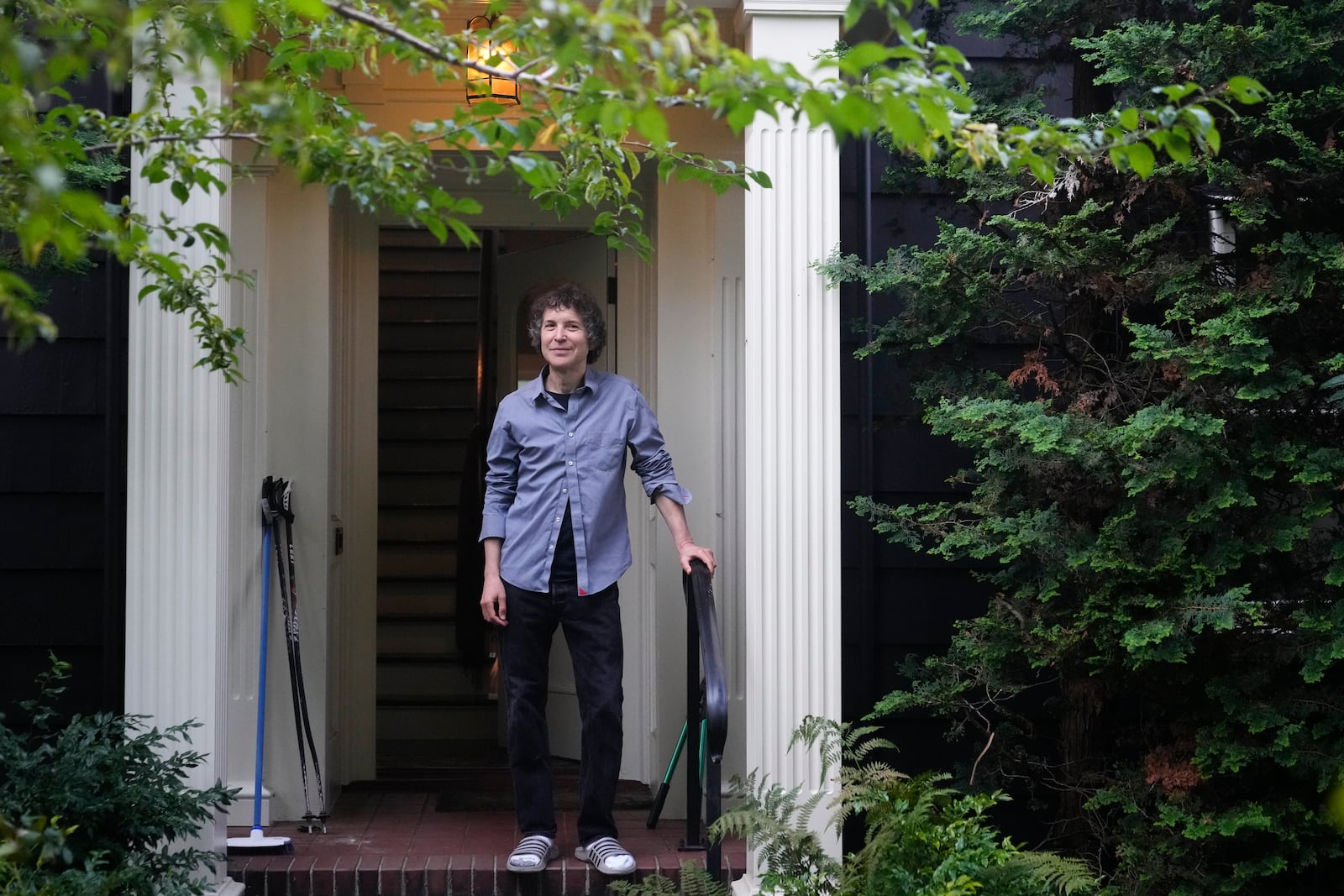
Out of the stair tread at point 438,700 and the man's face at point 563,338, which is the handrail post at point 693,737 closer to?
the man's face at point 563,338

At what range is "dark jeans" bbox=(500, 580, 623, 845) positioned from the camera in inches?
134

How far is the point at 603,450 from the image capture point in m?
3.49

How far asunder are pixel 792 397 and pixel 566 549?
0.74 meters

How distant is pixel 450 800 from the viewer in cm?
429

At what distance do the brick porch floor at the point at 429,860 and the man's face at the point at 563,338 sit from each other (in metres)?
1.35

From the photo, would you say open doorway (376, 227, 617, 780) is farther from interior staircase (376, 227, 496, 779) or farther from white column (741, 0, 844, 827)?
white column (741, 0, 844, 827)

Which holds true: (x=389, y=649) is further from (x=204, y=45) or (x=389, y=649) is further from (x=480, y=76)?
(x=204, y=45)

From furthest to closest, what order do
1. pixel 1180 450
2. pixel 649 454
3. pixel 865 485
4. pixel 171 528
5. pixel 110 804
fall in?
pixel 865 485, pixel 649 454, pixel 171 528, pixel 1180 450, pixel 110 804

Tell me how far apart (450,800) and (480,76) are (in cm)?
235

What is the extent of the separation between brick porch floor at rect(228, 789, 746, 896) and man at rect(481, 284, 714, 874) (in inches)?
3.2

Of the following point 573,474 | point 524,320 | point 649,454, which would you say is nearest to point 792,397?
point 649,454

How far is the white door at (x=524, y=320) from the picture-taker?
4633 mm

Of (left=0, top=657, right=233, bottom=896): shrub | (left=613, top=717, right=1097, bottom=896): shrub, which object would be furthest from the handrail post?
(left=0, top=657, right=233, bottom=896): shrub

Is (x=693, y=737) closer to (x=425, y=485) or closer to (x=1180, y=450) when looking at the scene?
(x=1180, y=450)
